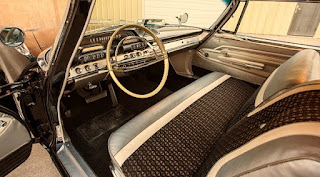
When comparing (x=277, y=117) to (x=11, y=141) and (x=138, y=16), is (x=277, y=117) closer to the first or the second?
(x=11, y=141)

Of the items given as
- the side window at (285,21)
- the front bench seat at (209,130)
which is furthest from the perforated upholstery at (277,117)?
the side window at (285,21)

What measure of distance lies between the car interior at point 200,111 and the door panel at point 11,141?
419 millimetres

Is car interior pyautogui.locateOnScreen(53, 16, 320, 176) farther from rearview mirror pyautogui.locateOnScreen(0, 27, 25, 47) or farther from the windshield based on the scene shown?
rearview mirror pyautogui.locateOnScreen(0, 27, 25, 47)

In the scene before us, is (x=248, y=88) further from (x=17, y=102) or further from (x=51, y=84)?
(x=17, y=102)

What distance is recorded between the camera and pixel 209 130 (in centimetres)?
123

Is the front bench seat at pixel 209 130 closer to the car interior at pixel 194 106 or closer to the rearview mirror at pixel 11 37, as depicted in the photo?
the car interior at pixel 194 106

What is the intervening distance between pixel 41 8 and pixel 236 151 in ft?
6.58

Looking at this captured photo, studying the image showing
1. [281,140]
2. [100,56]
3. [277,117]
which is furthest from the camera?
[100,56]

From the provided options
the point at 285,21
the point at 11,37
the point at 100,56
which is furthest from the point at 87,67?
the point at 285,21

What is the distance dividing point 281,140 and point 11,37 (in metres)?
1.26

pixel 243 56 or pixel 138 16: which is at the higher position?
pixel 138 16

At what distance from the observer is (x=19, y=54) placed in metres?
1.10

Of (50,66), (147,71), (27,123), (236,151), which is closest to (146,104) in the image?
(147,71)

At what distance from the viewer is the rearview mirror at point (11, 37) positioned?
3.00ft
